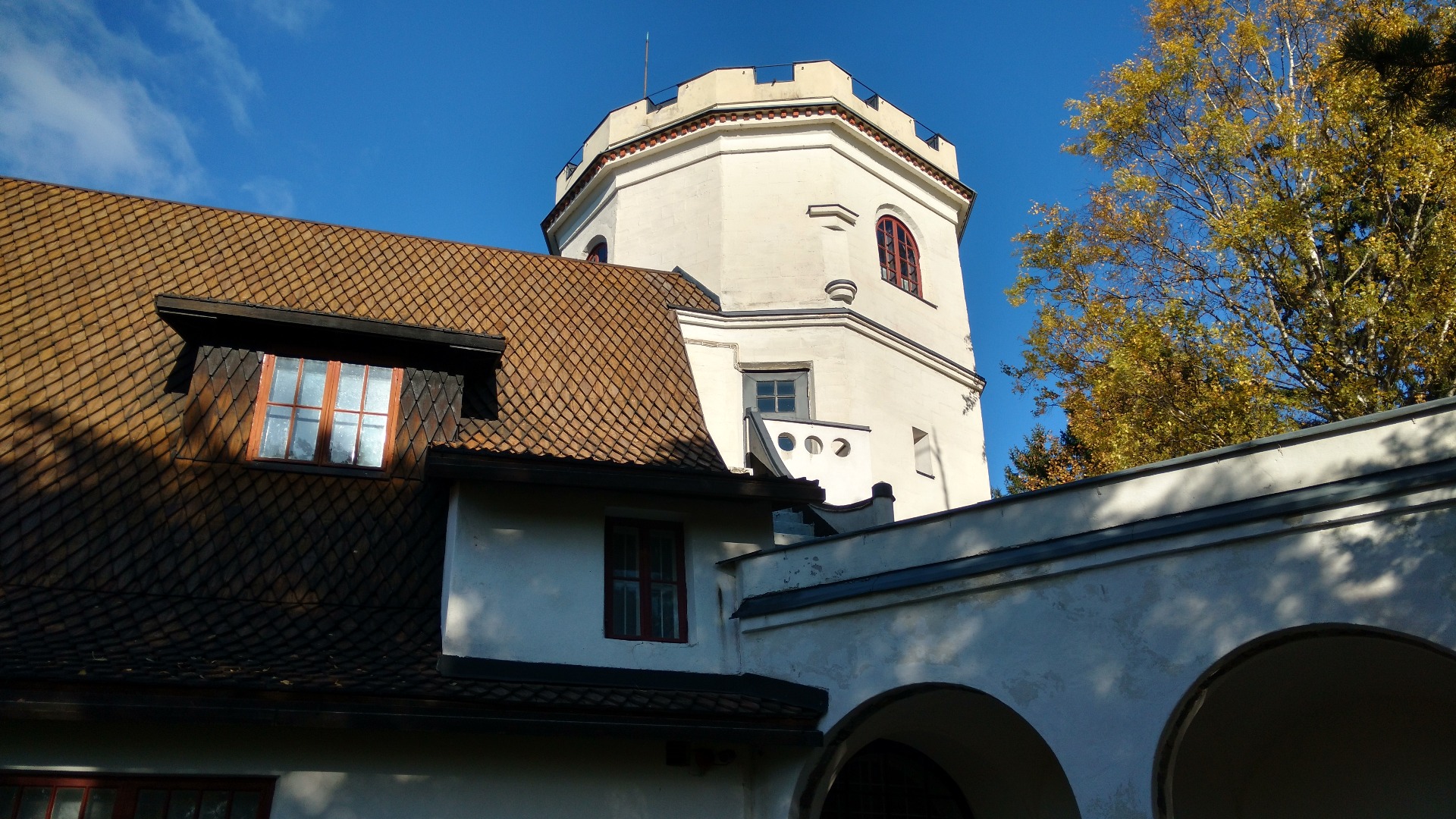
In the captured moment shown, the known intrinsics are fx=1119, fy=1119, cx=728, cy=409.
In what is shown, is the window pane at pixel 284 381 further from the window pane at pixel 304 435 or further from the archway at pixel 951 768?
the archway at pixel 951 768

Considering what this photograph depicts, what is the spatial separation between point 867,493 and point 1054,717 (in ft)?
21.9

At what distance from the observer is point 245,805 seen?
8.02m

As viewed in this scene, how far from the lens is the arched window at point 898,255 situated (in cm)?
1788

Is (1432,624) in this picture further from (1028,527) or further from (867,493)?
(867,493)

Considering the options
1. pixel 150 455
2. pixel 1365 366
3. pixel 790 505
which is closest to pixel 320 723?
pixel 150 455

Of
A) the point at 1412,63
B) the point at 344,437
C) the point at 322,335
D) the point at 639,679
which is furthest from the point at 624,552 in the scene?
the point at 1412,63

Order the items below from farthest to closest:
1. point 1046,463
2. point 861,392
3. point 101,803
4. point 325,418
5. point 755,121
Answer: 1. point 1046,463
2. point 755,121
3. point 861,392
4. point 325,418
5. point 101,803

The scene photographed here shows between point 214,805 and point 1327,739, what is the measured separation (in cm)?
925

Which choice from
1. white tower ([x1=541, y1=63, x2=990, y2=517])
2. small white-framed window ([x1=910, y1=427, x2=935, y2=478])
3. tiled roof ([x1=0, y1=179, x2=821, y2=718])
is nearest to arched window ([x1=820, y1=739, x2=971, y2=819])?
tiled roof ([x1=0, y1=179, x2=821, y2=718])

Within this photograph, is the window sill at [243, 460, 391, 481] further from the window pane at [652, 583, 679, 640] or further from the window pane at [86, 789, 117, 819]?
the window pane at [86, 789, 117, 819]

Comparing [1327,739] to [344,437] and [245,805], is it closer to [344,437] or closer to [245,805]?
[245,805]

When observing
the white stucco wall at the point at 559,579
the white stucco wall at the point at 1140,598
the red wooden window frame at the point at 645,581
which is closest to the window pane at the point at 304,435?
the white stucco wall at the point at 559,579

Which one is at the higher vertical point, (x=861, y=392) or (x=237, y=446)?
(x=861, y=392)

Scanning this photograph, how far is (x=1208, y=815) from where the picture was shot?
998 cm
